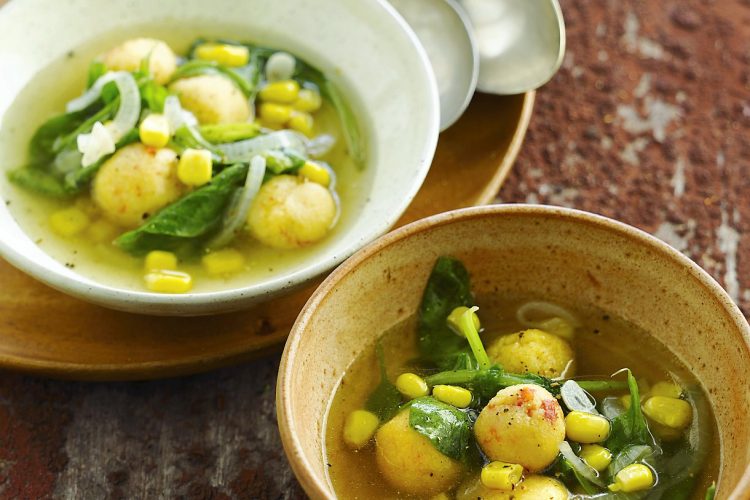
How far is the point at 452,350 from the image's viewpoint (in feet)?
6.81

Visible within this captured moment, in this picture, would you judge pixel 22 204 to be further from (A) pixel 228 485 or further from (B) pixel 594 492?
(B) pixel 594 492

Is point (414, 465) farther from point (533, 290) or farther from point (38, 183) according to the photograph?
point (38, 183)

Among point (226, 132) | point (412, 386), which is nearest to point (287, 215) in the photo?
point (226, 132)

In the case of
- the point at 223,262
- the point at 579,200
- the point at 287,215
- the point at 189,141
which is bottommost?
the point at 579,200

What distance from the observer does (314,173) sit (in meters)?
2.52

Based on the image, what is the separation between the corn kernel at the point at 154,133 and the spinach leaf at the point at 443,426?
39.6 inches

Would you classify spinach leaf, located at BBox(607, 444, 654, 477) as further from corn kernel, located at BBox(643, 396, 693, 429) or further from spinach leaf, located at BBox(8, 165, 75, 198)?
spinach leaf, located at BBox(8, 165, 75, 198)

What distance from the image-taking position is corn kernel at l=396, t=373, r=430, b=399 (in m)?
1.96

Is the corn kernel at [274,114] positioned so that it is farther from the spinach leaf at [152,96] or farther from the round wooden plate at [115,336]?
the round wooden plate at [115,336]

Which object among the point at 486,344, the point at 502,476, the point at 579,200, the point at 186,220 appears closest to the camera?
the point at 502,476

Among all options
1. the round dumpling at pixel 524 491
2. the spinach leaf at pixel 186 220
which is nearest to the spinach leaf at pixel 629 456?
the round dumpling at pixel 524 491

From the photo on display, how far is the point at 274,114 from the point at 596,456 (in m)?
1.36

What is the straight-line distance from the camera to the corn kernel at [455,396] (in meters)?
1.89

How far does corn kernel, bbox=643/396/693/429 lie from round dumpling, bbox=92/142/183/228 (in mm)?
1263
